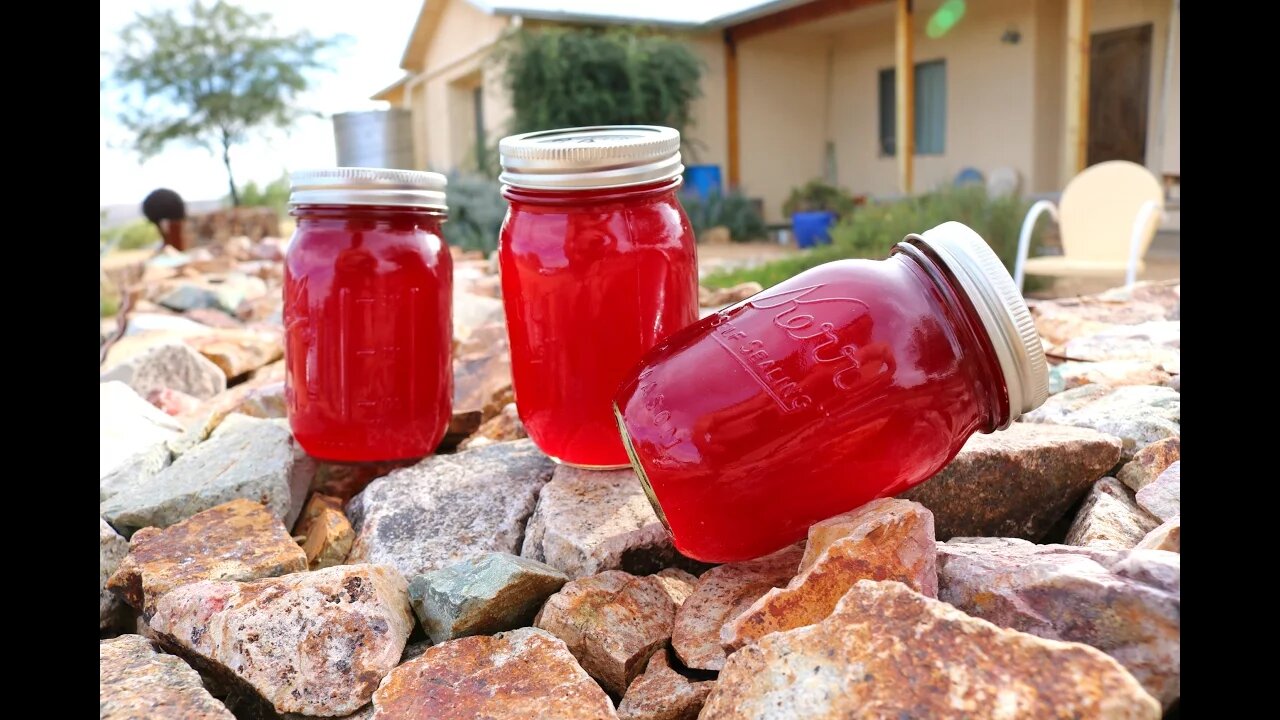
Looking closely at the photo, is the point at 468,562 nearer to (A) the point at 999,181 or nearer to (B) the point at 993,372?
(B) the point at 993,372

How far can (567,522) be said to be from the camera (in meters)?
1.50

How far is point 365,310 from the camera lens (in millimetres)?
1737

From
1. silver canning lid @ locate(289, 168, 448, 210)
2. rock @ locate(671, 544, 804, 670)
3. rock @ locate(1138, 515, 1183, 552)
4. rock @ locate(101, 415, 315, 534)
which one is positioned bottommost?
rock @ locate(671, 544, 804, 670)

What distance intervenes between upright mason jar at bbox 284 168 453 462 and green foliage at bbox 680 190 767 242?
958cm

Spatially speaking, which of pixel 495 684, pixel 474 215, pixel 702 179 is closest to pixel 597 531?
pixel 495 684

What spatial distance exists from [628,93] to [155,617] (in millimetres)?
11333

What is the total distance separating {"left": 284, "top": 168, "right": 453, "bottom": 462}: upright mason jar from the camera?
1721mm

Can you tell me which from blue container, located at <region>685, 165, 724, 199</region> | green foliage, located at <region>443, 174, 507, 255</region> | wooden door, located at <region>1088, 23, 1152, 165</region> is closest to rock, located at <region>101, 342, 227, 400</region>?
green foliage, located at <region>443, 174, 507, 255</region>

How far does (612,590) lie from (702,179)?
11.4m

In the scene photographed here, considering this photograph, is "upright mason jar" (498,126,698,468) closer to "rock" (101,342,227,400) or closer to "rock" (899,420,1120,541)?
"rock" (899,420,1120,541)

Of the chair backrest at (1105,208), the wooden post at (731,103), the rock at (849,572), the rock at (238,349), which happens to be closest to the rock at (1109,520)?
the rock at (849,572)

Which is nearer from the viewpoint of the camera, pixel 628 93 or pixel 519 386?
pixel 519 386

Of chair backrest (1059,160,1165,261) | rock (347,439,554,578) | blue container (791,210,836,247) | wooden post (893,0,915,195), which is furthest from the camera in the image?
wooden post (893,0,915,195)
